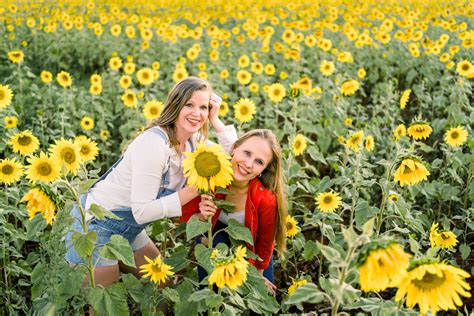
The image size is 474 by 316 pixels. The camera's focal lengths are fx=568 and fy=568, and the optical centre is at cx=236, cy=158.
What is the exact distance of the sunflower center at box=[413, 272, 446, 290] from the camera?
1.72 meters

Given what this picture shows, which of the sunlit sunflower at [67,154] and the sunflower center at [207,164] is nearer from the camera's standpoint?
the sunflower center at [207,164]

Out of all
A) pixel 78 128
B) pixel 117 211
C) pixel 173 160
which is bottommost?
pixel 78 128

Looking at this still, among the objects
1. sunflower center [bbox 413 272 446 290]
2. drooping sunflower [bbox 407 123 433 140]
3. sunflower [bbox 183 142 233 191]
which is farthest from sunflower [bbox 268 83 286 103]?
sunflower center [bbox 413 272 446 290]

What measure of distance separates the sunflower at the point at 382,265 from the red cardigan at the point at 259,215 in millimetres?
1308

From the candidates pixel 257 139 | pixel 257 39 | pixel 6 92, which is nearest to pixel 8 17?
pixel 257 39

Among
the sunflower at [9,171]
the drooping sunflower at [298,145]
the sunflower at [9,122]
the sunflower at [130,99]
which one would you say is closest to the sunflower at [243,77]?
the sunflower at [130,99]

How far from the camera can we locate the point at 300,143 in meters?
3.99

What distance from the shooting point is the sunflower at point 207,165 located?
2469 millimetres

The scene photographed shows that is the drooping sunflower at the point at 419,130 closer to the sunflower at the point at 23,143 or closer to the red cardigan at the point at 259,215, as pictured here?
the red cardigan at the point at 259,215

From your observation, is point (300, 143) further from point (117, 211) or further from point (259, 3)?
point (259, 3)

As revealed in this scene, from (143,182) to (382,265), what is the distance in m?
1.48

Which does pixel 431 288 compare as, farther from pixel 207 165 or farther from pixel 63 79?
pixel 63 79

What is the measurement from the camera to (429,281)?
1.73m

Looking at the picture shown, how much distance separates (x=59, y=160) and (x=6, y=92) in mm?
1966
